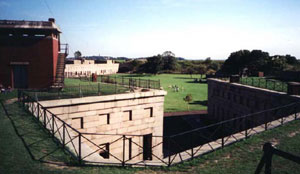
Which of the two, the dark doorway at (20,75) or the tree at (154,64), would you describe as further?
the tree at (154,64)

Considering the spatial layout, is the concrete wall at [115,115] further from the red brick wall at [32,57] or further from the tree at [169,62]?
the tree at [169,62]

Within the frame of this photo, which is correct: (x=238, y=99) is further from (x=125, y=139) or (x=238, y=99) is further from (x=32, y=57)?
(x=32, y=57)

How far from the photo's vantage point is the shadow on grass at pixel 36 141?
27.1 feet

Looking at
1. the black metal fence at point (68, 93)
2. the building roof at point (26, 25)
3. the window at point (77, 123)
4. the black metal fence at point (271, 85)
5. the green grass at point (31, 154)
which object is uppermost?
the building roof at point (26, 25)

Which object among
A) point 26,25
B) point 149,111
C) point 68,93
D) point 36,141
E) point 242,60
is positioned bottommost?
point 149,111

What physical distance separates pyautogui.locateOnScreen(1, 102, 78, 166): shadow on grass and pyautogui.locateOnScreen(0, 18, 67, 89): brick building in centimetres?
803

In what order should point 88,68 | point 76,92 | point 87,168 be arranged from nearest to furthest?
point 87,168 → point 76,92 → point 88,68

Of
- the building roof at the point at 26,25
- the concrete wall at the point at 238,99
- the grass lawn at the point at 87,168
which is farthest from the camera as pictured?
the building roof at the point at 26,25

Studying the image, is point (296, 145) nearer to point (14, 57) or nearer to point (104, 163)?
point (104, 163)

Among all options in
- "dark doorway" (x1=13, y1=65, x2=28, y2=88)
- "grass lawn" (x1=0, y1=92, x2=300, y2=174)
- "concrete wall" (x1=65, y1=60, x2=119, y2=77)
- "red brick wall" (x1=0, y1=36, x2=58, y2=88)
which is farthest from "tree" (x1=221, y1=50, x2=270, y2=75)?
"dark doorway" (x1=13, y1=65, x2=28, y2=88)

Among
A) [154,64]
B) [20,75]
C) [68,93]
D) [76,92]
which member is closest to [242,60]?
[154,64]

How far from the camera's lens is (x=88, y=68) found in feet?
204

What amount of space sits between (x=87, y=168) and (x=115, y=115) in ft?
30.2

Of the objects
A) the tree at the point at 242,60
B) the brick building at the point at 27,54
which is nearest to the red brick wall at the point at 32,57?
the brick building at the point at 27,54
